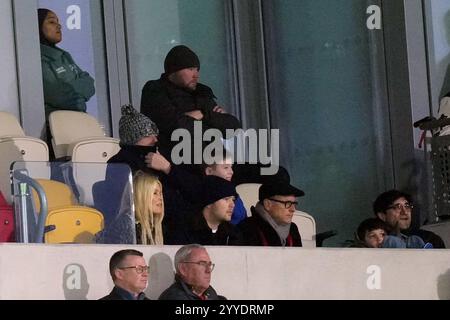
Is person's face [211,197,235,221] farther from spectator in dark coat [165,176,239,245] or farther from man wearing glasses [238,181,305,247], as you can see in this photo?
man wearing glasses [238,181,305,247]

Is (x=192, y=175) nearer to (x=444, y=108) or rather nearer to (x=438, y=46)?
(x=444, y=108)

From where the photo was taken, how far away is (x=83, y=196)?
1016cm

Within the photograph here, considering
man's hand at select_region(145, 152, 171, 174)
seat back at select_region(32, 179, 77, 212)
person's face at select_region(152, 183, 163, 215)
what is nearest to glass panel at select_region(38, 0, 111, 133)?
man's hand at select_region(145, 152, 171, 174)

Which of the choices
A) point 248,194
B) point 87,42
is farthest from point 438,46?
point 87,42

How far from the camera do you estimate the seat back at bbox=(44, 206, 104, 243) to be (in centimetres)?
995

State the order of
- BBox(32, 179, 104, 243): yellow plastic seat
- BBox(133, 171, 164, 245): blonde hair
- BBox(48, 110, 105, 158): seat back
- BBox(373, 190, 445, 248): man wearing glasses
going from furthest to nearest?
BBox(48, 110, 105, 158): seat back
BBox(373, 190, 445, 248): man wearing glasses
BBox(133, 171, 164, 245): blonde hair
BBox(32, 179, 104, 243): yellow plastic seat

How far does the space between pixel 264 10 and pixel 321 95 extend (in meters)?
0.80

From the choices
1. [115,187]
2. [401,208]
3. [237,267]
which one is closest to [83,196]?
[115,187]

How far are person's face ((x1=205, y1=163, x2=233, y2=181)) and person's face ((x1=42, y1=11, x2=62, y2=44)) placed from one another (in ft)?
5.51

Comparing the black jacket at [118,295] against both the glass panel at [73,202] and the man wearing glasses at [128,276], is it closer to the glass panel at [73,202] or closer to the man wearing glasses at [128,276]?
the man wearing glasses at [128,276]

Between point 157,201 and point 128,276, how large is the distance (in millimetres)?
751

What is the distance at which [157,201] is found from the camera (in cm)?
1033

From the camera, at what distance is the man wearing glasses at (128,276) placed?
9664mm

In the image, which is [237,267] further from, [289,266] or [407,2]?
[407,2]
